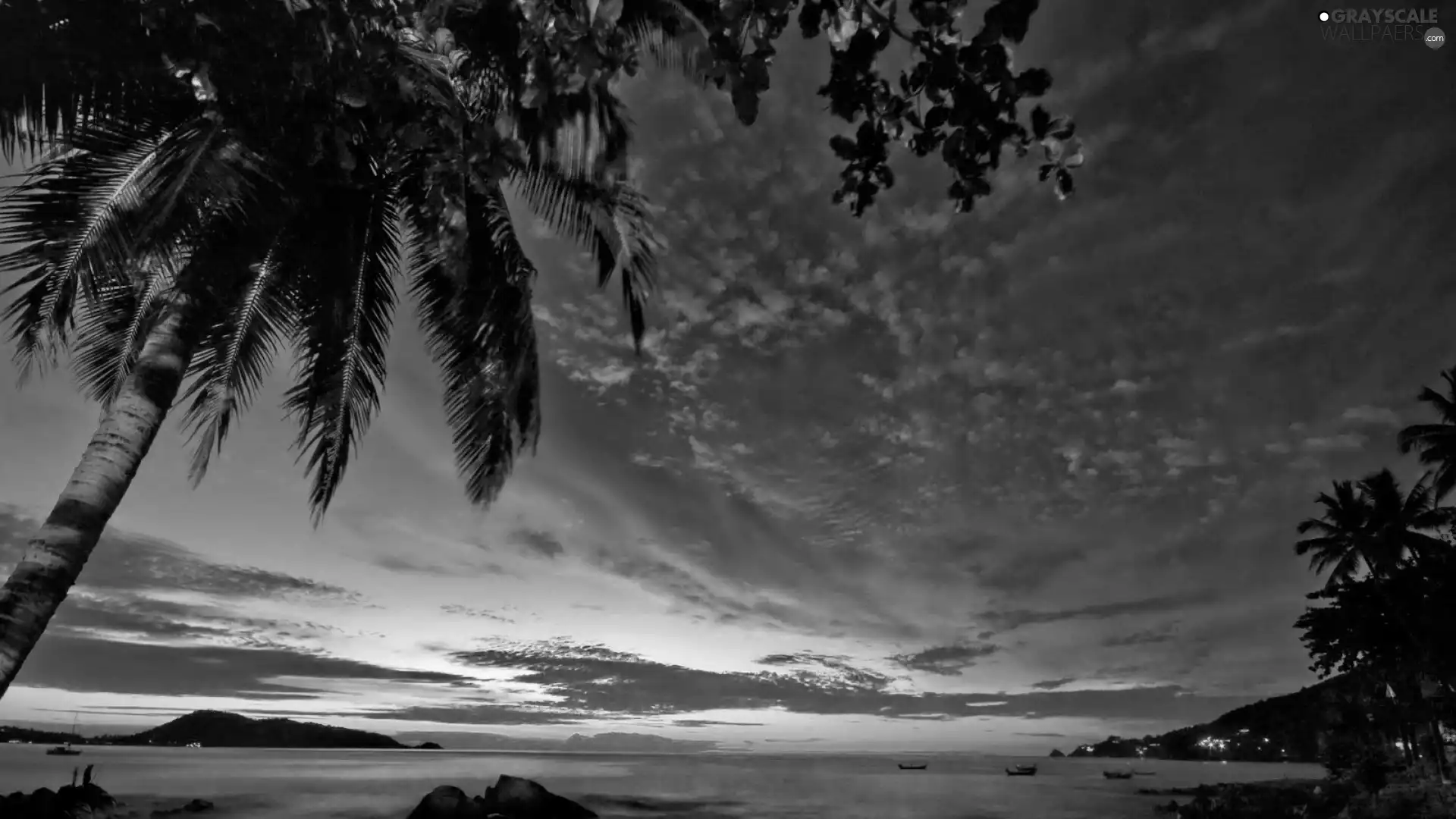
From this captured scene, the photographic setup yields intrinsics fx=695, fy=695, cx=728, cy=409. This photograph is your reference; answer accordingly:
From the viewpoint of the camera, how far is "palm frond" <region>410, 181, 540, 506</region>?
9.37 meters

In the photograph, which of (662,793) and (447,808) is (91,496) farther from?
(662,793)

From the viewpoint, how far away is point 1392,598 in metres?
22.8

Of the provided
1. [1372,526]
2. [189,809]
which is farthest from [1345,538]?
[189,809]

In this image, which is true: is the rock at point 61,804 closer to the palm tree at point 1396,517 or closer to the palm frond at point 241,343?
the palm frond at point 241,343

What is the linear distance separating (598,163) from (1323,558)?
41186mm

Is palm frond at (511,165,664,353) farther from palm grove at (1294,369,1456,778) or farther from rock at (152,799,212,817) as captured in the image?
rock at (152,799,212,817)

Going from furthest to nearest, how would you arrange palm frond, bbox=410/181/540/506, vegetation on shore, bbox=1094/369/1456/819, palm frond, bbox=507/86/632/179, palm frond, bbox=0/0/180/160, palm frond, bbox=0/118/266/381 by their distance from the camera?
vegetation on shore, bbox=1094/369/1456/819, palm frond, bbox=410/181/540/506, palm frond, bbox=507/86/632/179, palm frond, bbox=0/118/266/381, palm frond, bbox=0/0/180/160

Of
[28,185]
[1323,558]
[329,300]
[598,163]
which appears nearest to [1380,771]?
[1323,558]

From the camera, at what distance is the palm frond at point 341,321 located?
871cm

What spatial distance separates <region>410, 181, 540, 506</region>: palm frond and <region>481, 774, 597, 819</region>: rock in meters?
21.2

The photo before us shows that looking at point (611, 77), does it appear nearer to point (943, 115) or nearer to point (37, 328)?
point (943, 115)

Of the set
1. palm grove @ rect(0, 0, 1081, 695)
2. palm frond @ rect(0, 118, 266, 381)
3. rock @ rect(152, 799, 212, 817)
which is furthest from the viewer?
rock @ rect(152, 799, 212, 817)

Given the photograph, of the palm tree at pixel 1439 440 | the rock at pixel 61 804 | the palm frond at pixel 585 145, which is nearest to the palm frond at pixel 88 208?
the palm frond at pixel 585 145

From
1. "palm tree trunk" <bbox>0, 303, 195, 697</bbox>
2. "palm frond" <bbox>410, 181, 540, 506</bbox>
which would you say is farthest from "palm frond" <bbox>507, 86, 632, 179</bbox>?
"palm tree trunk" <bbox>0, 303, 195, 697</bbox>
